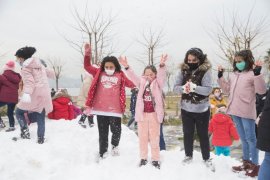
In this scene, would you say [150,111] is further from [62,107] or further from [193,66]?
[62,107]

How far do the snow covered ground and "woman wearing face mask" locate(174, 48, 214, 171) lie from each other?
262 mm

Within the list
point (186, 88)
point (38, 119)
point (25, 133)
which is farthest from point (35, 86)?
point (186, 88)

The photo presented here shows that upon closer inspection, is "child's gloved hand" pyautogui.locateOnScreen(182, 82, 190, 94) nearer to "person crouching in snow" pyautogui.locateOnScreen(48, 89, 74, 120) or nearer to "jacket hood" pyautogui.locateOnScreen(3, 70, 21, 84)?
"person crouching in snow" pyautogui.locateOnScreen(48, 89, 74, 120)

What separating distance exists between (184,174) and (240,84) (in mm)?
1576

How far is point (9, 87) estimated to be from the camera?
7.78 meters

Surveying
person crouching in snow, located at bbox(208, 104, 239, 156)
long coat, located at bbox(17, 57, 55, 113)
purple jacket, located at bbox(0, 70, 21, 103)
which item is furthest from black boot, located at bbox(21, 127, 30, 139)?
person crouching in snow, located at bbox(208, 104, 239, 156)

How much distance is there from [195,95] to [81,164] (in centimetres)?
223

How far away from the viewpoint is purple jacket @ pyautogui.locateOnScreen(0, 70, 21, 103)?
7.66m

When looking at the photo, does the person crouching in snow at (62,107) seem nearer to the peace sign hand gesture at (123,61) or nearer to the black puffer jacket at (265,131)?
the peace sign hand gesture at (123,61)

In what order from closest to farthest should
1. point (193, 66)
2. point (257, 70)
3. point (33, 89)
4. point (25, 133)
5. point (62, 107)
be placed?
1. point (257, 70)
2. point (193, 66)
3. point (33, 89)
4. point (25, 133)
5. point (62, 107)

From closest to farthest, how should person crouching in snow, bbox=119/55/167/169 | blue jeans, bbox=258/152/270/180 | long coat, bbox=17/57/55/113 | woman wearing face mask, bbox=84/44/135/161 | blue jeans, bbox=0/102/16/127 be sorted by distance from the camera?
1. blue jeans, bbox=258/152/270/180
2. person crouching in snow, bbox=119/55/167/169
3. woman wearing face mask, bbox=84/44/135/161
4. long coat, bbox=17/57/55/113
5. blue jeans, bbox=0/102/16/127

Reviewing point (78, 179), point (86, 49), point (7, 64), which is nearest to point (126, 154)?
point (78, 179)

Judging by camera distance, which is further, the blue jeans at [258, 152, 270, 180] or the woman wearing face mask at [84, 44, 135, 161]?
the woman wearing face mask at [84, 44, 135, 161]

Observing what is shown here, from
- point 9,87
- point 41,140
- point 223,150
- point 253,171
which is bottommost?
point 223,150
